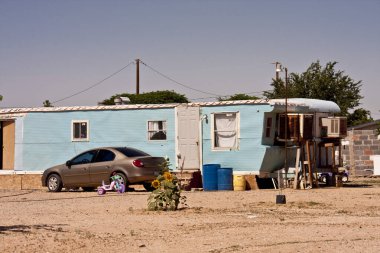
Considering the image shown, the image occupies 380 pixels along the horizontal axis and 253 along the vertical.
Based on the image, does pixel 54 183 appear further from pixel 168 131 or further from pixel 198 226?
pixel 198 226

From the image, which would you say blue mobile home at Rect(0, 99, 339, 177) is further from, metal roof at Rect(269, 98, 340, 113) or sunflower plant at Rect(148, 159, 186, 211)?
sunflower plant at Rect(148, 159, 186, 211)

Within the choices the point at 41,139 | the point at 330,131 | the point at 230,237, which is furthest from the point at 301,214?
the point at 41,139

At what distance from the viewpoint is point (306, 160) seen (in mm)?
25203

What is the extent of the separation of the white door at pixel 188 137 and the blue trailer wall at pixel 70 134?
27 centimetres

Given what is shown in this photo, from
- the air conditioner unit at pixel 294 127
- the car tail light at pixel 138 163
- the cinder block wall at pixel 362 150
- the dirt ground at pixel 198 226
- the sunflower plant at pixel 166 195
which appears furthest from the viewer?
the cinder block wall at pixel 362 150

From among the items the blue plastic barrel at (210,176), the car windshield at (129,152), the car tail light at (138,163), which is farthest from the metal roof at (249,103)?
the car tail light at (138,163)

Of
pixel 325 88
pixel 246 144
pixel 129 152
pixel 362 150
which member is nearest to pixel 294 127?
pixel 246 144

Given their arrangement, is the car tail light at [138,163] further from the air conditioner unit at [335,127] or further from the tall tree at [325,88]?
the tall tree at [325,88]

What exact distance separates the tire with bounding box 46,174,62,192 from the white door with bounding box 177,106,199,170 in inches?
163

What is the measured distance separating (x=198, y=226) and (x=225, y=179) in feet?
38.2

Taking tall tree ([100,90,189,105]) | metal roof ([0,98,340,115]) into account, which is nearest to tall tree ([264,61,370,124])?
tall tree ([100,90,189,105])

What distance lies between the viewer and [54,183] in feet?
79.7

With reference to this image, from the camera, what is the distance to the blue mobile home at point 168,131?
24.7m

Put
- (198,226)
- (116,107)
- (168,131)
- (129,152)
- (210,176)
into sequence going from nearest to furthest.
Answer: (198,226), (129,152), (210,176), (168,131), (116,107)
